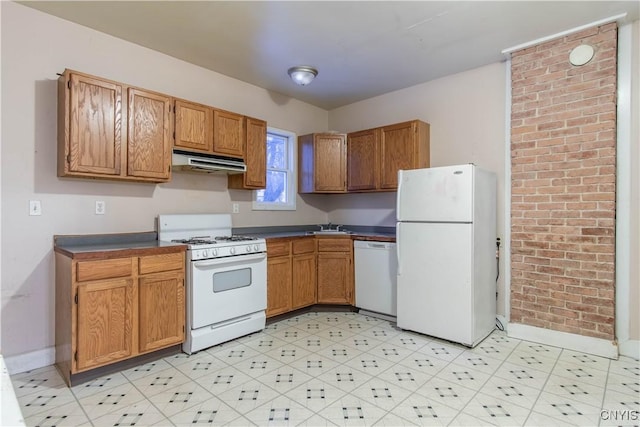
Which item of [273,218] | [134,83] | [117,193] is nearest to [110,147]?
[117,193]

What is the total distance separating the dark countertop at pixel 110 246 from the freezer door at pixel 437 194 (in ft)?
6.81

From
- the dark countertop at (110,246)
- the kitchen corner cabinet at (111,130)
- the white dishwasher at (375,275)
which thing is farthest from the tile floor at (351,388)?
the kitchen corner cabinet at (111,130)

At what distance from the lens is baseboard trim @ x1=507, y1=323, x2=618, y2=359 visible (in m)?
2.74

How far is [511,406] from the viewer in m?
2.06

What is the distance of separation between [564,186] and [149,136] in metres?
3.60

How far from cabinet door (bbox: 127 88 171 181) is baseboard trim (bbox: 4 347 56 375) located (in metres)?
1.50

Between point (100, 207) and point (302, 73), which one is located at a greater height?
point (302, 73)

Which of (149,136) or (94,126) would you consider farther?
(149,136)

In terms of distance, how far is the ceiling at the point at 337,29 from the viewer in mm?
2527

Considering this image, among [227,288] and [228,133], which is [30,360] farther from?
[228,133]

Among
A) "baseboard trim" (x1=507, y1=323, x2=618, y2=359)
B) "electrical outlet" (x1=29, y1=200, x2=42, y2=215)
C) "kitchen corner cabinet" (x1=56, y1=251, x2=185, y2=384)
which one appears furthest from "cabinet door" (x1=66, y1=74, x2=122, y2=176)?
"baseboard trim" (x1=507, y1=323, x2=618, y2=359)

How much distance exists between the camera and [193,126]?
321 cm

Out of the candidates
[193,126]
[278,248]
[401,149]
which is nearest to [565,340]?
[401,149]

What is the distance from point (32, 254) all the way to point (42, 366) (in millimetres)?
853
